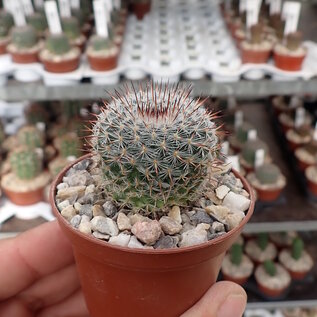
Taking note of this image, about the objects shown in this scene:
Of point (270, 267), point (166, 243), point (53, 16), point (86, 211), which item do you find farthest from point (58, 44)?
point (270, 267)

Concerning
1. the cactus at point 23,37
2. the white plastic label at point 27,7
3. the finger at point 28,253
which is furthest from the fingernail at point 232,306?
the white plastic label at point 27,7

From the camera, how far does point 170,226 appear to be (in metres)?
0.66

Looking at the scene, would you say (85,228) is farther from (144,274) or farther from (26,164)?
(26,164)

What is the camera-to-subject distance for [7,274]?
0.85 metres

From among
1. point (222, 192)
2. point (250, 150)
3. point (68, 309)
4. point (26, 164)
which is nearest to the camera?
point (222, 192)

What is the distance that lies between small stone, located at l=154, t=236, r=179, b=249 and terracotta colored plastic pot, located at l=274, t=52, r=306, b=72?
0.92m

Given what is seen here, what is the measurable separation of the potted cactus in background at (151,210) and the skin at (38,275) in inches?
5.9

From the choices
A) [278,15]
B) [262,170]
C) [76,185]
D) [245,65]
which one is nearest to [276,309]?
[262,170]

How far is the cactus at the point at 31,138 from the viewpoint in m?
1.65

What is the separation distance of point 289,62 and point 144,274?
967 millimetres

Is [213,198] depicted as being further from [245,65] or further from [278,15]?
[278,15]

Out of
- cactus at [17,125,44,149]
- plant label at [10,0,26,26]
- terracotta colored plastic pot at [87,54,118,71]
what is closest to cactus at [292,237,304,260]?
terracotta colored plastic pot at [87,54,118,71]

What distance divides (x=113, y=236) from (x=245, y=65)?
92 cm

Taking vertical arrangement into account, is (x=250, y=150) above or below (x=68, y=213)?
below
